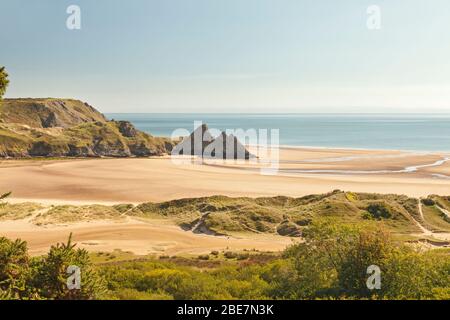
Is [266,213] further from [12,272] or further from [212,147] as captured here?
[212,147]

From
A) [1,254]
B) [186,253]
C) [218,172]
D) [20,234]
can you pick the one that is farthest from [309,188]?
[1,254]

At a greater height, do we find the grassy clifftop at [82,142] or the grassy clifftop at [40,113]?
the grassy clifftop at [40,113]

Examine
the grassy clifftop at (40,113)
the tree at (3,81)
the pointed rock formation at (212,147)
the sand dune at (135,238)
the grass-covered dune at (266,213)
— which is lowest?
the sand dune at (135,238)

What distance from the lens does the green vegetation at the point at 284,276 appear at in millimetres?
16062

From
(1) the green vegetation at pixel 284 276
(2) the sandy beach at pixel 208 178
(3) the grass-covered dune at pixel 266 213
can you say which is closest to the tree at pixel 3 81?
(1) the green vegetation at pixel 284 276

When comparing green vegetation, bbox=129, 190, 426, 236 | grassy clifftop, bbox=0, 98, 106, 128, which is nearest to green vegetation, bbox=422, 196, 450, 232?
green vegetation, bbox=129, 190, 426, 236

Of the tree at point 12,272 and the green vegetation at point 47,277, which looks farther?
the tree at point 12,272

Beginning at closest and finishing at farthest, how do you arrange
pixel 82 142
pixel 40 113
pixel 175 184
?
pixel 175 184
pixel 82 142
pixel 40 113

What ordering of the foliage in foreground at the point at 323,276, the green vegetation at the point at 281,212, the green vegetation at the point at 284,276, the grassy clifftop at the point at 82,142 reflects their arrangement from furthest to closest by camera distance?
the grassy clifftop at the point at 82,142
the green vegetation at the point at 281,212
the foliage in foreground at the point at 323,276
the green vegetation at the point at 284,276

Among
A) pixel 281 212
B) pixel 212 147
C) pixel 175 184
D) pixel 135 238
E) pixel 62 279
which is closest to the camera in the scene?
pixel 62 279

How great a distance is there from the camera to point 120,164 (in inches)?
3637

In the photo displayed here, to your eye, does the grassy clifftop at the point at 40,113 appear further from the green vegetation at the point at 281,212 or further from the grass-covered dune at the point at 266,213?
the green vegetation at the point at 281,212

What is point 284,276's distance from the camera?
2031 cm

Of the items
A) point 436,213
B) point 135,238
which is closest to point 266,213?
point 135,238
